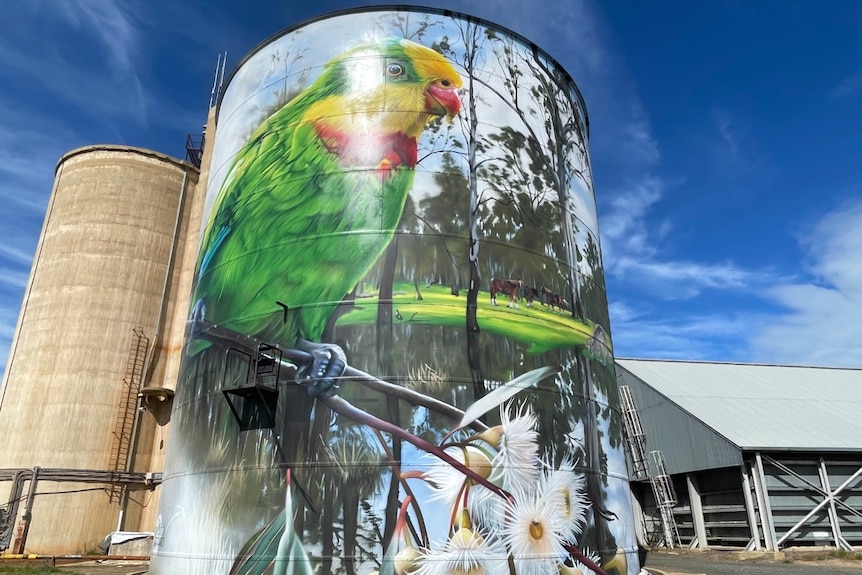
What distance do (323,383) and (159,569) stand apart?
17.1 feet

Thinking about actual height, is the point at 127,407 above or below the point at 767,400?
below

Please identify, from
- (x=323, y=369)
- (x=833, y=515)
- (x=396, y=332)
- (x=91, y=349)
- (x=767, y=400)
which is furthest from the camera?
(x=767, y=400)

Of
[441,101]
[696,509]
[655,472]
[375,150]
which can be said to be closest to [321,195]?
[375,150]

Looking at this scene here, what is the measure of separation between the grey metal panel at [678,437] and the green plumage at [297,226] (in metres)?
20.1

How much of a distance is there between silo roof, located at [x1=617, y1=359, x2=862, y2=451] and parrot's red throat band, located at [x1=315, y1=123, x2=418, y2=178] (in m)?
19.8

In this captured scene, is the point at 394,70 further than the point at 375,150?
Yes

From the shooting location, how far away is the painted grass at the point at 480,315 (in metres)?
10.5

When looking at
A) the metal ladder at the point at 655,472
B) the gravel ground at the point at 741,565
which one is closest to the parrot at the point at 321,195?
the gravel ground at the point at 741,565

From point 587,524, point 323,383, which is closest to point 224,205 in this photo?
point 323,383

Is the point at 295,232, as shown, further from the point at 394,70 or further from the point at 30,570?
the point at 30,570

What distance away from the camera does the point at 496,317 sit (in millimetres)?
10945

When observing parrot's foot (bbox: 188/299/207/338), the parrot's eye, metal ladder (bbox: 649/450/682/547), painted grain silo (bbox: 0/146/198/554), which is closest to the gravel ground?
metal ladder (bbox: 649/450/682/547)

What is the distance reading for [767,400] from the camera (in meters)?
29.4

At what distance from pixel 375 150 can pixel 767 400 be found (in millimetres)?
26887
